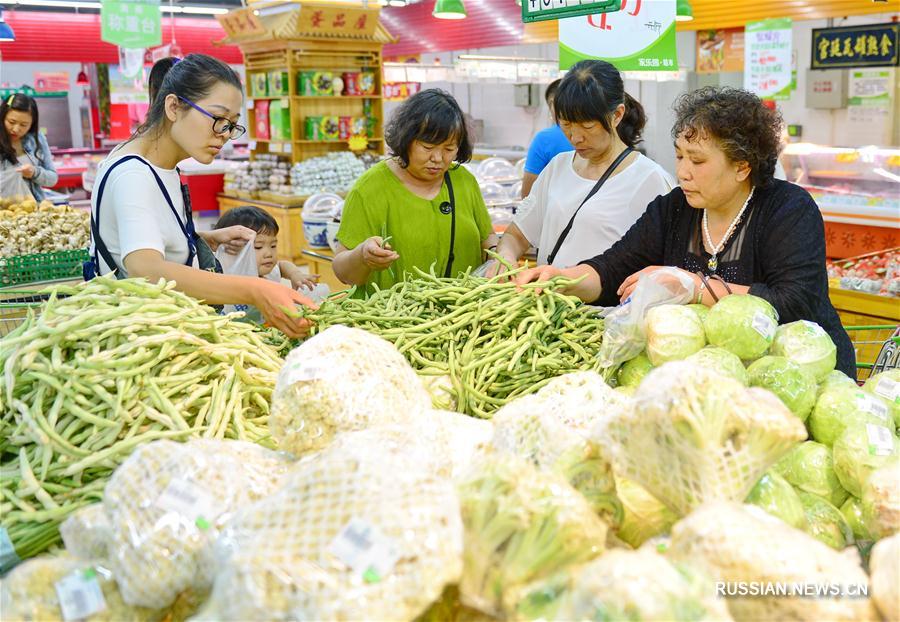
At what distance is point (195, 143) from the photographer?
8.30 ft

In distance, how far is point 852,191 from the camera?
664 cm

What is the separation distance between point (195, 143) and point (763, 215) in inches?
71.0

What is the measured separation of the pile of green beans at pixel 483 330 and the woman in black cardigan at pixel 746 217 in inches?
5.9

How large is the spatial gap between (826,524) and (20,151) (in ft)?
24.0

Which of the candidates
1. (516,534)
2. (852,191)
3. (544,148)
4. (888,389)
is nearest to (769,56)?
(852,191)

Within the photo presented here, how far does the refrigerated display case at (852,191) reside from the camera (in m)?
6.14

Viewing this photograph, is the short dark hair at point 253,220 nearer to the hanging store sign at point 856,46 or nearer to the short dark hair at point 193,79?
the short dark hair at point 193,79

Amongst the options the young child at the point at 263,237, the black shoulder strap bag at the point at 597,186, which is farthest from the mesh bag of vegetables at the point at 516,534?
the young child at the point at 263,237

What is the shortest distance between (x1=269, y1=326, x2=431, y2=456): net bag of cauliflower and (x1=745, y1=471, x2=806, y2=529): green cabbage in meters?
0.67

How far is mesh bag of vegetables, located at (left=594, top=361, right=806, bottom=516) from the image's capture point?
123 cm

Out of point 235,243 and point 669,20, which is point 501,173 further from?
point 235,243

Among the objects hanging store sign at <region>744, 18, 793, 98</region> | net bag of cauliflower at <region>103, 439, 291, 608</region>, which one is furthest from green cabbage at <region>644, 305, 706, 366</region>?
hanging store sign at <region>744, 18, 793, 98</region>

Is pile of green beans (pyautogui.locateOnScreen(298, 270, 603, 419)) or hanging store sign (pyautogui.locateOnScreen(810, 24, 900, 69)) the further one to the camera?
hanging store sign (pyautogui.locateOnScreen(810, 24, 900, 69))

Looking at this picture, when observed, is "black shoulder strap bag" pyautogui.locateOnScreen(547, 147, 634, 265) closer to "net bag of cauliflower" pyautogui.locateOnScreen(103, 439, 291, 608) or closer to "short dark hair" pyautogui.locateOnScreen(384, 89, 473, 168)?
"short dark hair" pyautogui.locateOnScreen(384, 89, 473, 168)
